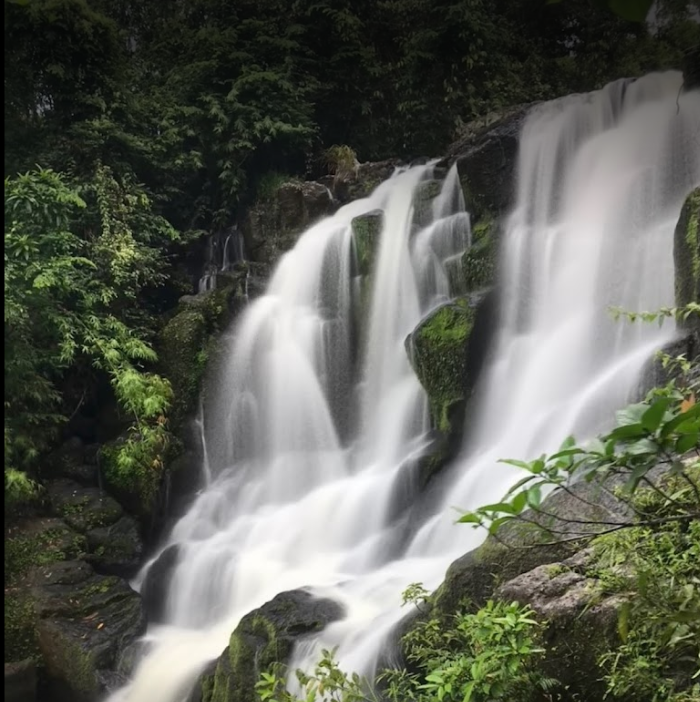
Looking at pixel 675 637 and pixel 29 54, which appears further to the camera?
pixel 29 54

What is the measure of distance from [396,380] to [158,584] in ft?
7.41

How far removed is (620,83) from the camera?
4.44 meters

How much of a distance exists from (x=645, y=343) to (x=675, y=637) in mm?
2870

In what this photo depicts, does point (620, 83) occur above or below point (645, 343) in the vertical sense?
above

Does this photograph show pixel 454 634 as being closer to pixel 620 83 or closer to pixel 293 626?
pixel 293 626

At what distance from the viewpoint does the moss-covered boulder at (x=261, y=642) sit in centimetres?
252

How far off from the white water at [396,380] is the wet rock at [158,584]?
66 mm

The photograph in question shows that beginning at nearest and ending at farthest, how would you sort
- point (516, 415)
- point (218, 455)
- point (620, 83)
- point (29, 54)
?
point (29, 54)
point (516, 415)
point (620, 83)
point (218, 455)

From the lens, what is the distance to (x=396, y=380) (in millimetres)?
4871

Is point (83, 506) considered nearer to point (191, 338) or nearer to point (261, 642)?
point (191, 338)

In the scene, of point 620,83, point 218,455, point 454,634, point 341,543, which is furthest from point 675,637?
point 620,83

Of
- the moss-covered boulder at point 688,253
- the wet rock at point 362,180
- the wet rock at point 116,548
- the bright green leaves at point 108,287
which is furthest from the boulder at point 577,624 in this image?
the wet rock at point 362,180

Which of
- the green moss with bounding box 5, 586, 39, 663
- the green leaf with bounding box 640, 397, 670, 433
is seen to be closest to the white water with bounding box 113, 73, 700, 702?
the green moss with bounding box 5, 586, 39, 663

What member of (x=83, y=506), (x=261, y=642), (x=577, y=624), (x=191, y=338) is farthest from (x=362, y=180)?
(x=577, y=624)
